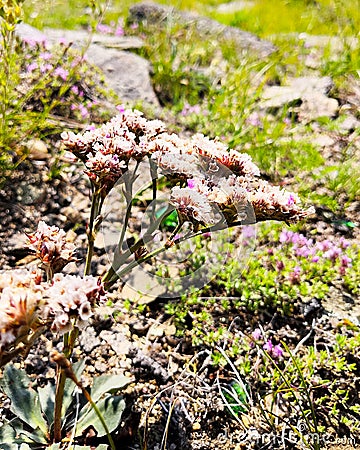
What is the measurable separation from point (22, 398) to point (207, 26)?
4.99 m

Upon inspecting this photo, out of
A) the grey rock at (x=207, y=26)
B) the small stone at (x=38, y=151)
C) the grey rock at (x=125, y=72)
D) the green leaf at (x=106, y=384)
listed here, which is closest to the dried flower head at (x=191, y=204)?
the green leaf at (x=106, y=384)

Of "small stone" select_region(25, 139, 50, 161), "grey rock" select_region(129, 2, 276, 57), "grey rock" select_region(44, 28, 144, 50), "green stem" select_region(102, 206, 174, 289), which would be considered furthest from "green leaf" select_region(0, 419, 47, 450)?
"grey rock" select_region(129, 2, 276, 57)

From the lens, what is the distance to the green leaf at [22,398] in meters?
1.59

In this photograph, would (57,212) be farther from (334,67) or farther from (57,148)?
(334,67)

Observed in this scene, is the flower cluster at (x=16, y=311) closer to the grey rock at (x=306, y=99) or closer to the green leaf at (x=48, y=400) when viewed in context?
the green leaf at (x=48, y=400)

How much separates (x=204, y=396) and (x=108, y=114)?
2.07 m

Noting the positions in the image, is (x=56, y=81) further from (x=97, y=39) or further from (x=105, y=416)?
(x=105, y=416)

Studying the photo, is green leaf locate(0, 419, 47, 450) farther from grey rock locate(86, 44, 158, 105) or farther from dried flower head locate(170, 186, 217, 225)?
grey rock locate(86, 44, 158, 105)

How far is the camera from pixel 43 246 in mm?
1286

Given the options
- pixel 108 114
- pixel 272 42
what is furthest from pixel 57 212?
pixel 272 42

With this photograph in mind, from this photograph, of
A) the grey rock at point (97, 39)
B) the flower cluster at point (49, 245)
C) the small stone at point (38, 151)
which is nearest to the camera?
the flower cluster at point (49, 245)

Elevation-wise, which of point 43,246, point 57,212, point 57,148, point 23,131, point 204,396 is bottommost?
point 204,396

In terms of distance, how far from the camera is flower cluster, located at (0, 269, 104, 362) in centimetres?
100

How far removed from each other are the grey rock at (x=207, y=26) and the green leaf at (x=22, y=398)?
4324 mm
